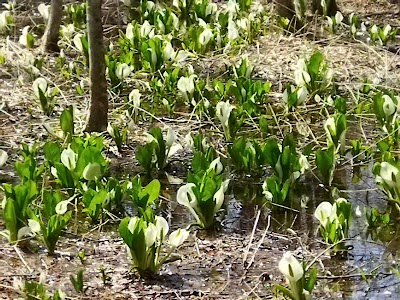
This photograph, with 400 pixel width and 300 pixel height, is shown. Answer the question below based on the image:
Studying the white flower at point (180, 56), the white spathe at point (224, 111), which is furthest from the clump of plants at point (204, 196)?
the white flower at point (180, 56)

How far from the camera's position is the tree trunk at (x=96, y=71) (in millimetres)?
2967

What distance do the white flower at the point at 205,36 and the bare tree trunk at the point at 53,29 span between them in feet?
2.91

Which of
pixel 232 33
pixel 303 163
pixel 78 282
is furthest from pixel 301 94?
pixel 78 282

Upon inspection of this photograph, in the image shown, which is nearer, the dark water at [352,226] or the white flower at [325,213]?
the dark water at [352,226]

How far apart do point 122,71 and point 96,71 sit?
2.35ft

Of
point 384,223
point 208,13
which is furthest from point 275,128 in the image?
point 208,13

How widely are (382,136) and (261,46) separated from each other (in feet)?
5.29

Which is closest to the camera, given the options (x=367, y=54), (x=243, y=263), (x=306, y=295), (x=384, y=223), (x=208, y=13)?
(x=306, y=295)

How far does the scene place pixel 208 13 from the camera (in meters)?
5.08

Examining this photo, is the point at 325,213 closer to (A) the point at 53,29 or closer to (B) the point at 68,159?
(B) the point at 68,159

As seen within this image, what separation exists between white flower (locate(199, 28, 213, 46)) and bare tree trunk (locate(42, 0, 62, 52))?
0.89 metres

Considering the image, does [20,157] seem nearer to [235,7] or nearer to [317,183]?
[317,183]

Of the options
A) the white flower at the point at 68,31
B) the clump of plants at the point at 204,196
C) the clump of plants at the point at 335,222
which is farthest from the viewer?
the white flower at the point at 68,31

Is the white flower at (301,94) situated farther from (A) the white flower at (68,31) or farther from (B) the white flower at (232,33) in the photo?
(A) the white flower at (68,31)
